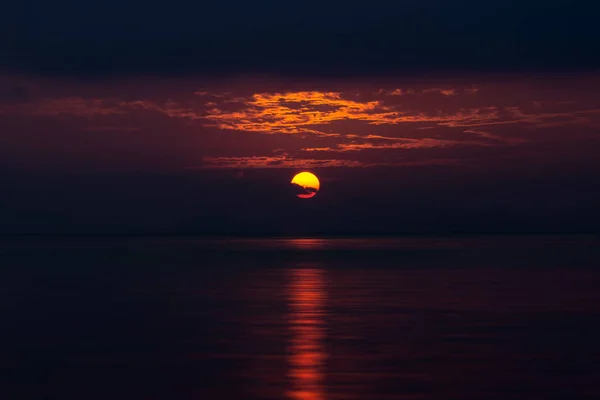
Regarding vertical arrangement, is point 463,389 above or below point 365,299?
above

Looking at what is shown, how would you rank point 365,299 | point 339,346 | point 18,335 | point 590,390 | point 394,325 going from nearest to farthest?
point 590,390 < point 339,346 < point 18,335 < point 394,325 < point 365,299

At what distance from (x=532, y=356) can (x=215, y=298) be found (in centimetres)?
1874

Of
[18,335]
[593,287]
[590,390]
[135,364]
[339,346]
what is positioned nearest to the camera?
[590,390]

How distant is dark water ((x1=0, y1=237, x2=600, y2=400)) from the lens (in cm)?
1861

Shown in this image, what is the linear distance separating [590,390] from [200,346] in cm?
980

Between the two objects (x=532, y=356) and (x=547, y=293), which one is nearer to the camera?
(x=532, y=356)

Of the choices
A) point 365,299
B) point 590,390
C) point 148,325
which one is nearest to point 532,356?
point 590,390

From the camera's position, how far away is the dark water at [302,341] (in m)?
18.6

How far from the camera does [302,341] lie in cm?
2533

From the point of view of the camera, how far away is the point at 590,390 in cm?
1805

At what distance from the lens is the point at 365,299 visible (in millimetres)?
38469

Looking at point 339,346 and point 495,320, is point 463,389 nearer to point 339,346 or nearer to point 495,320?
point 339,346

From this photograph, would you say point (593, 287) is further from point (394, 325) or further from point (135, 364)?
point (135, 364)

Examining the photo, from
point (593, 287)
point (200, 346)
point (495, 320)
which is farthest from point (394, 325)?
point (593, 287)
